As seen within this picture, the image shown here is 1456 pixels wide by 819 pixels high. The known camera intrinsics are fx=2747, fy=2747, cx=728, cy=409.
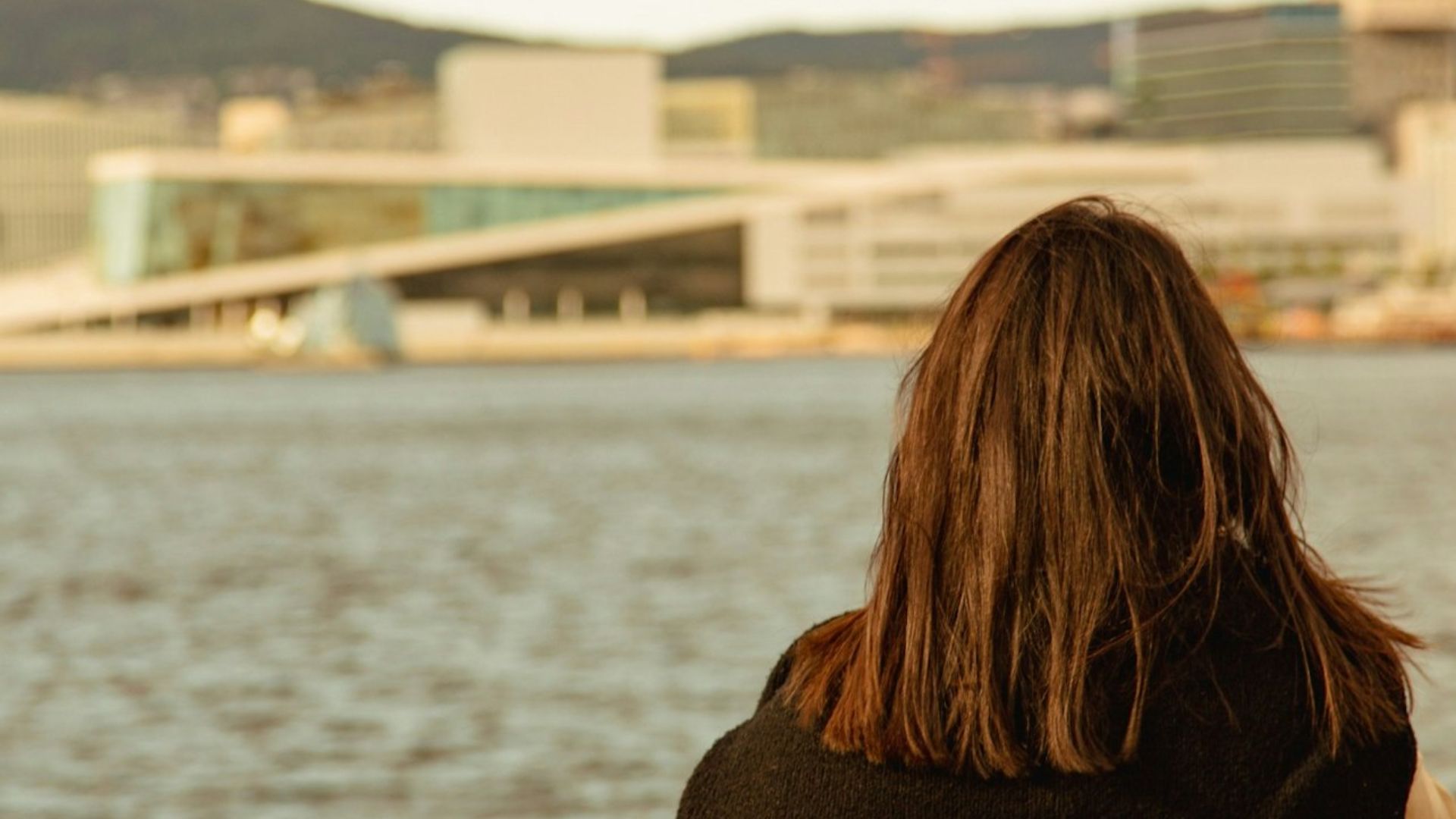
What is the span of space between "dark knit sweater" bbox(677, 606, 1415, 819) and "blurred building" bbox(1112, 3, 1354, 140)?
144 meters

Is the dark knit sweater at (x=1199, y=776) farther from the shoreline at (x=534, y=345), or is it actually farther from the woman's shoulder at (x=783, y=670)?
the shoreline at (x=534, y=345)

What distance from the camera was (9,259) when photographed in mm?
149125

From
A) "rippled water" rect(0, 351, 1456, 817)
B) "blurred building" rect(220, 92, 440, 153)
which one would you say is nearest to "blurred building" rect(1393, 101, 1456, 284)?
"blurred building" rect(220, 92, 440, 153)

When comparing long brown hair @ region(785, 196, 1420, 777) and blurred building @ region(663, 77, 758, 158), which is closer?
long brown hair @ region(785, 196, 1420, 777)

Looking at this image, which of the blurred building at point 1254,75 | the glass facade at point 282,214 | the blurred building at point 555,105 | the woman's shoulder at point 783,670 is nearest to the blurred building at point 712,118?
the blurred building at point 555,105

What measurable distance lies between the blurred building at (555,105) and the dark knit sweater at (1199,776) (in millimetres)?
105767

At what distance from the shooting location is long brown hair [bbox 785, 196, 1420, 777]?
5.28 ft

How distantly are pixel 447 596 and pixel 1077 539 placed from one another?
689 inches

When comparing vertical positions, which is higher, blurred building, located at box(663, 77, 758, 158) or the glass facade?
blurred building, located at box(663, 77, 758, 158)

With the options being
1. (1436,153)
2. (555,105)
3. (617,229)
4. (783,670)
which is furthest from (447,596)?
(1436,153)

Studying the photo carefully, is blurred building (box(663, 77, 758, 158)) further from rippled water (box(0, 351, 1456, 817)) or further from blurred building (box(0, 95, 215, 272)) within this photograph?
rippled water (box(0, 351, 1456, 817))

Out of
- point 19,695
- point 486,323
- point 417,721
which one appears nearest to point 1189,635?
point 417,721

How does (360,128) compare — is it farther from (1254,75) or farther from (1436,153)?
(1436,153)

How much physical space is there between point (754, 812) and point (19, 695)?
41.2 feet
